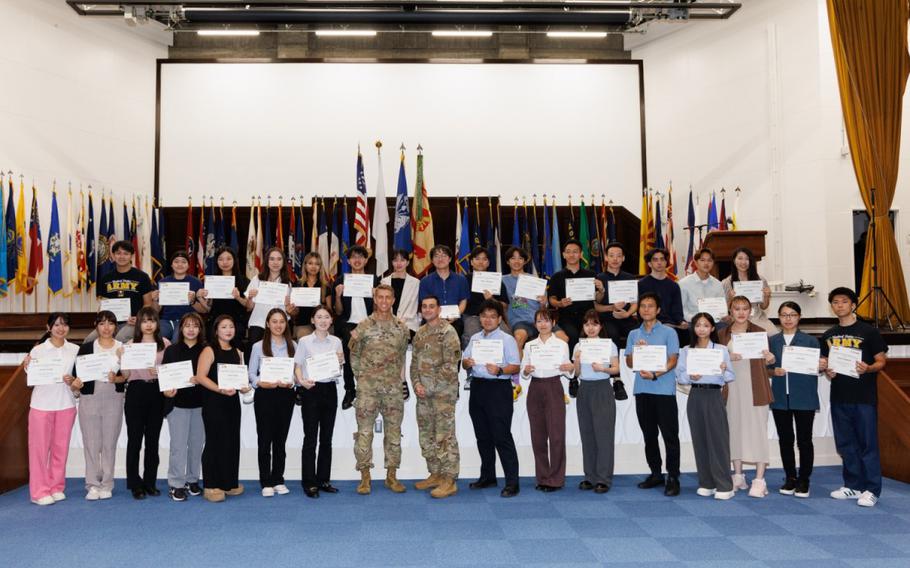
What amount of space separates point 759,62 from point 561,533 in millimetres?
10481

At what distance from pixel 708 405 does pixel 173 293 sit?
508 cm

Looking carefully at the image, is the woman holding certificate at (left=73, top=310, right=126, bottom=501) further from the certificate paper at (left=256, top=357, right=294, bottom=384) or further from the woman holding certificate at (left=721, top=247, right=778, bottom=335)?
the woman holding certificate at (left=721, top=247, right=778, bottom=335)

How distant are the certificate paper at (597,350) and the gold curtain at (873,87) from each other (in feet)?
17.5

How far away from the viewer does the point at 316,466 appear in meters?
6.04

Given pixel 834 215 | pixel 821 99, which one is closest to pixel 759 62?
pixel 821 99

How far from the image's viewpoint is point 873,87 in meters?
9.00

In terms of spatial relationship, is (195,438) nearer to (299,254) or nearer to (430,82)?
(299,254)

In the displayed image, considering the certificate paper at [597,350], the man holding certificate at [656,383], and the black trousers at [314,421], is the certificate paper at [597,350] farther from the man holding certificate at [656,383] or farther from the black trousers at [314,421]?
the black trousers at [314,421]

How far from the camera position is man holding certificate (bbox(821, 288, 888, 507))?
17.4 feet

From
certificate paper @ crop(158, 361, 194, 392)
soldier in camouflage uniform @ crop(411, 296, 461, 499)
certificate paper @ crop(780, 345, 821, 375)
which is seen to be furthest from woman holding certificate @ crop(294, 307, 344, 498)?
certificate paper @ crop(780, 345, 821, 375)

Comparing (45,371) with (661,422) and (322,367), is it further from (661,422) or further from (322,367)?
(661,422)

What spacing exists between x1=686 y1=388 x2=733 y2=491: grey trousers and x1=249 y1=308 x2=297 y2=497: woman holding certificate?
3517 mm

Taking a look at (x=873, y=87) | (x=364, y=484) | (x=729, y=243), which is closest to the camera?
(x=364, y=484)

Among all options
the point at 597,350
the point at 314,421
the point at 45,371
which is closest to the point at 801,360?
the point at 597,350
